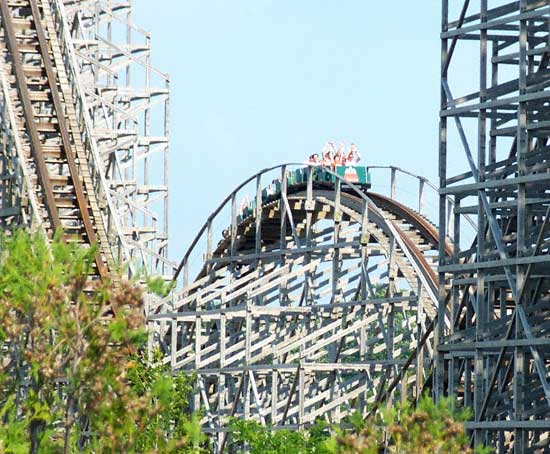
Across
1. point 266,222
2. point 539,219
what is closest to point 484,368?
point 539,219

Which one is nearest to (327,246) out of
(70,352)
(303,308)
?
(303,308)

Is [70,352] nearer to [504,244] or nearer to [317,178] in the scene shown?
[504,244]

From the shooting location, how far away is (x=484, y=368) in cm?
3009

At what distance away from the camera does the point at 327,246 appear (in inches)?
1539

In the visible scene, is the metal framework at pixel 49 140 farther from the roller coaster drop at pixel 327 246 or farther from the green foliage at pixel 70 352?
the green foliage at pixel 70 352

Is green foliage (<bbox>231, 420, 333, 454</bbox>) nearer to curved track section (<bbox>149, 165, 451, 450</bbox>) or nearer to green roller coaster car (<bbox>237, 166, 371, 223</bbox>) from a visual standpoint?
curved track section (<bbox>149, 165, 451, 450</bbox>)

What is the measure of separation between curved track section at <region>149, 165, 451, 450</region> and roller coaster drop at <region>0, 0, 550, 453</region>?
0.06 m

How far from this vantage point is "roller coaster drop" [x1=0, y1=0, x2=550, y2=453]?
28.4m

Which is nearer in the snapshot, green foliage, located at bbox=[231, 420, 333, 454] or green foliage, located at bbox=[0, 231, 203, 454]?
green foliage, located at bbox=[0, 231, 203, 454]

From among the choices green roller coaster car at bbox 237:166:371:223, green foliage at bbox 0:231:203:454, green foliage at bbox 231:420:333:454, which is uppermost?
green foliage at bbox 0:231:203:454

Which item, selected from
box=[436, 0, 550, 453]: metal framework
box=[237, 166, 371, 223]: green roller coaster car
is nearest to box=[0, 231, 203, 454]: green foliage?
box=[436, 0, 550, 453]: metal framework

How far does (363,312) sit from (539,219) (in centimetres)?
857

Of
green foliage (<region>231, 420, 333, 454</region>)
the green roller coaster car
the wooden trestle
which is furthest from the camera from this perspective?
the green roller coaster car

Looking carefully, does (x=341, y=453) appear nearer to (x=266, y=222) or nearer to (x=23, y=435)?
(x=23, y=435)
